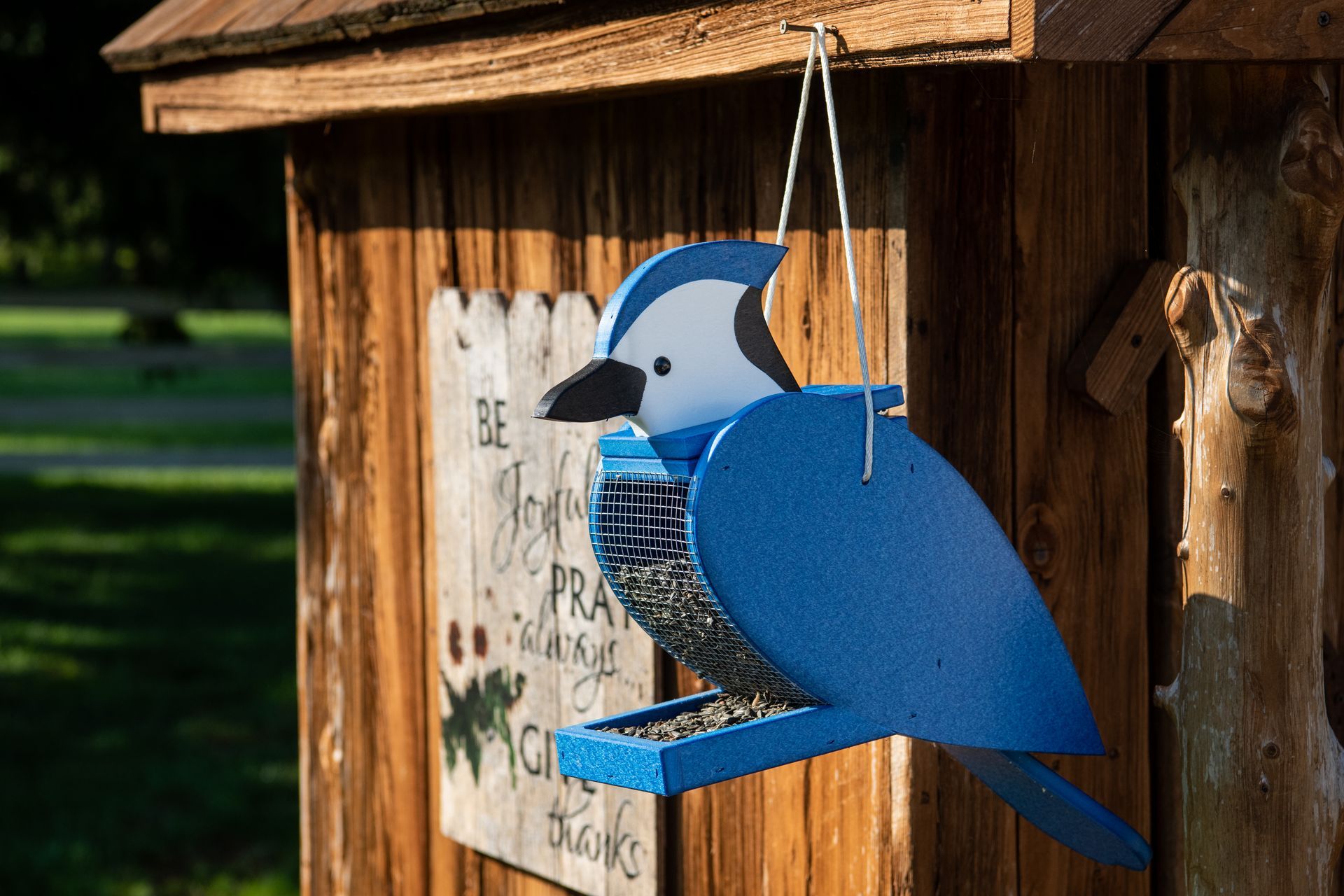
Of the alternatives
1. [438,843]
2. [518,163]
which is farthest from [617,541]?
[438,843]

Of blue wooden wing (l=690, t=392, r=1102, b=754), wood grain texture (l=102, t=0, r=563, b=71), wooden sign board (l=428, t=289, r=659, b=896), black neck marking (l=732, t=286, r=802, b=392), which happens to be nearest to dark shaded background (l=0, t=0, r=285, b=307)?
wood grain texture (l=102, t=0, r=563, b=71)

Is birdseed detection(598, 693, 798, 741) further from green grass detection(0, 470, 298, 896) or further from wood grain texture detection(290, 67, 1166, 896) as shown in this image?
green grass detection(0, 470, 298, 896)

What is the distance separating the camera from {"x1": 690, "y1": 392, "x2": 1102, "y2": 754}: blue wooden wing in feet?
5.25

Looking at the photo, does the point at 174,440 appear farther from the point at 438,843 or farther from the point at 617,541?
the point at 617,541

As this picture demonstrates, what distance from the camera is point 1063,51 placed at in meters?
1.56

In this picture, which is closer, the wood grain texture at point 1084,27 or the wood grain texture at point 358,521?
the wood grain texture at point 1084,27

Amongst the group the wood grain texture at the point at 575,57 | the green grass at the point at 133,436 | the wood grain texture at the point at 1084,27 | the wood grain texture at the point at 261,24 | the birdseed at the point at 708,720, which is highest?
the wood grain texture at the point at 261,24

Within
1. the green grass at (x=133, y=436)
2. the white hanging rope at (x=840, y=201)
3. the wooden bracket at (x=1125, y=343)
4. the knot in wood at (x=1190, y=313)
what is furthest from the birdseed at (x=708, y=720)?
the green grass at (x=133, y=436)

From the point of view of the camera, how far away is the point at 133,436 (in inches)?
668

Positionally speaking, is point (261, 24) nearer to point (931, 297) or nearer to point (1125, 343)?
point (931, 297)

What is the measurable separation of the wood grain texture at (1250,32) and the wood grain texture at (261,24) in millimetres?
1046

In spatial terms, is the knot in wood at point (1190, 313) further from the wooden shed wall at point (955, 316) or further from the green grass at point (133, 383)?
the green grass at point (133, 383)

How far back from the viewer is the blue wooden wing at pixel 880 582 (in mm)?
1600

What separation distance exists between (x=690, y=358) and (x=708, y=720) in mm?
429
